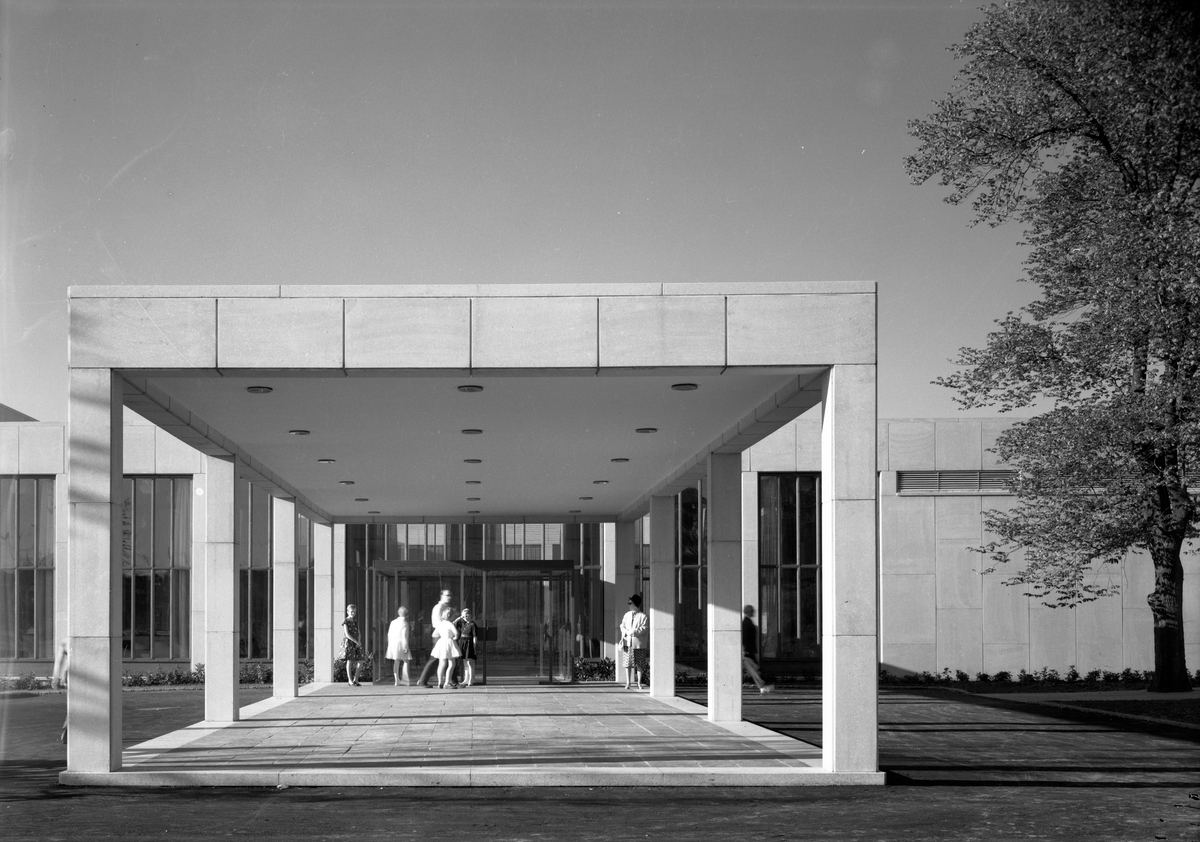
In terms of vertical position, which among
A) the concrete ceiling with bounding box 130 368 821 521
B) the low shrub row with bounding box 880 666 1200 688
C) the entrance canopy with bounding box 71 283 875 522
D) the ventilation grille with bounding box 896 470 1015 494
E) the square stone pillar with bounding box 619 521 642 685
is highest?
the entrance canopy with bounding box 71 283 875 522

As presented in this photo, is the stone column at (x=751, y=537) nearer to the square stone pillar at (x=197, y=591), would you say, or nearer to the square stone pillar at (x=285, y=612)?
the square stone pillar at (x=285, y=612)

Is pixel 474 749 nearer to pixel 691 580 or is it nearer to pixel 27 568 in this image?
pixel 691 580

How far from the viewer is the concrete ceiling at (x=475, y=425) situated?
13133mm

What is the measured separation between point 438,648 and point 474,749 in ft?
38.4

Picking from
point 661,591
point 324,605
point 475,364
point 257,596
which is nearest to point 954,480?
point 661,591

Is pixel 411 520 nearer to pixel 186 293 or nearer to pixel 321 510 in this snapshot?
pixel 321 510

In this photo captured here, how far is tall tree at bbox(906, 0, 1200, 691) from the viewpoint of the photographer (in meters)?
21.2

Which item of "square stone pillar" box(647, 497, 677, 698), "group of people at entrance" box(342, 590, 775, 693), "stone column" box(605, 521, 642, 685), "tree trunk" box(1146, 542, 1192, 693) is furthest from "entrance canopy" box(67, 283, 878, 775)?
"stone column" box(605, 521, 642, 685)

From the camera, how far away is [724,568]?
18.2 meters

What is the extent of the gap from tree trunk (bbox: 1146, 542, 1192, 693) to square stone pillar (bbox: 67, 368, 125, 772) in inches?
731

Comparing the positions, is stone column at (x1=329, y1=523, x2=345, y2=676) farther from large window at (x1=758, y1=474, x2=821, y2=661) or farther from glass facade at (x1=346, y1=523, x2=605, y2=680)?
large window at (x1=758, y1=474, x2=821, y2=661)

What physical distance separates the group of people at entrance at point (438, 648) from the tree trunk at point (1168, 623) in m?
12.9

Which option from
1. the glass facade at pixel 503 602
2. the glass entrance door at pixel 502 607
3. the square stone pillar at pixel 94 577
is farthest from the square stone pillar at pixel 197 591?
the square stone pillar at pixel 94 577

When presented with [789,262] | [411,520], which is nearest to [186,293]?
[411,520]
